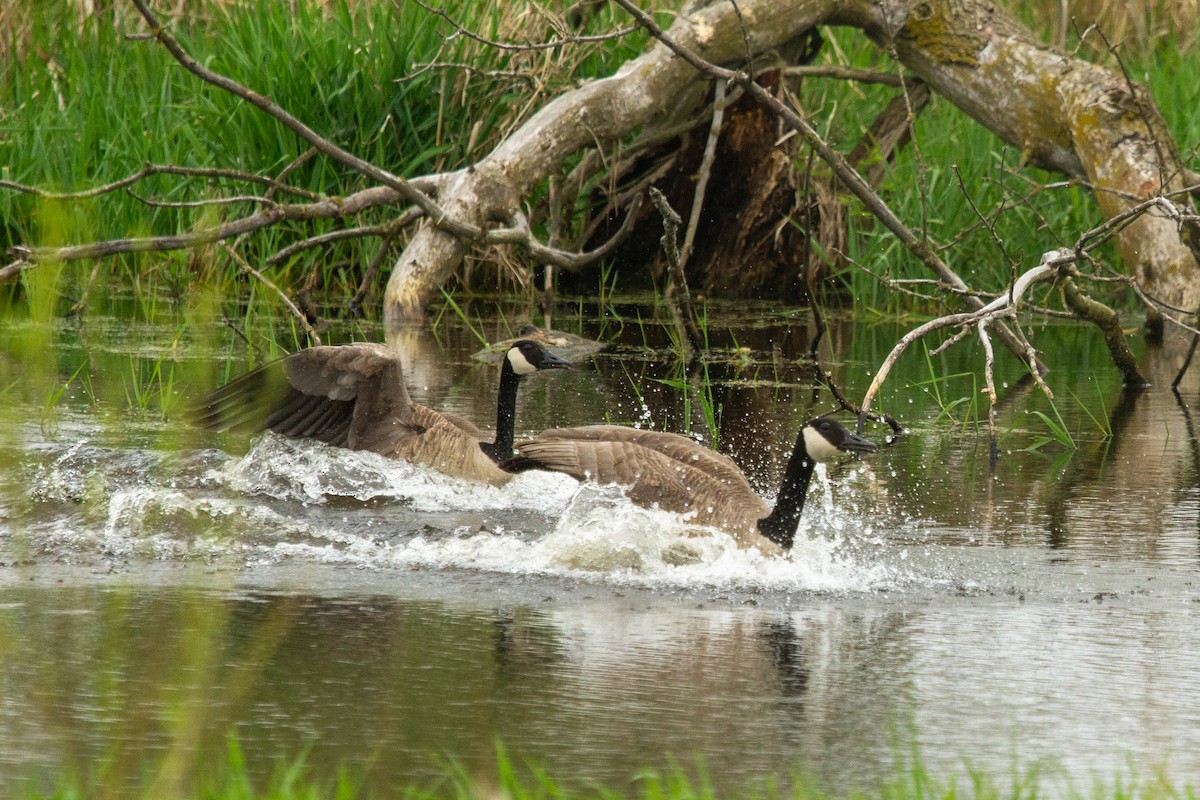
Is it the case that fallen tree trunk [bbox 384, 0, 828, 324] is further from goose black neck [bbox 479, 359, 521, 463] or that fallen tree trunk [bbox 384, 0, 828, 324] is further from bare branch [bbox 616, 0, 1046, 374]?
goose black neck [bbox 479, 359, 521, 463]

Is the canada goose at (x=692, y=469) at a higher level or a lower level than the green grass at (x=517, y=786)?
higher

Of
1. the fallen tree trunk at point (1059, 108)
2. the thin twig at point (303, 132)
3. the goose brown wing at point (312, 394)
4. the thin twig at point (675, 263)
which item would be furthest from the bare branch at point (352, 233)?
the fallen tree trunk at point (1059, 108)

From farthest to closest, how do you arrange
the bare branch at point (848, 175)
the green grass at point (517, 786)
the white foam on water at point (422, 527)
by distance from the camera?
the bare branch at point (848, 175) < the white foam on water at point (422, 527) < the green grass at point (517, 786)

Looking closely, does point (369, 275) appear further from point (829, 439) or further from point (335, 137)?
point (829, 439)

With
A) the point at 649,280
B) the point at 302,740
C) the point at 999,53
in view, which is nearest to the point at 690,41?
the point at 999,53

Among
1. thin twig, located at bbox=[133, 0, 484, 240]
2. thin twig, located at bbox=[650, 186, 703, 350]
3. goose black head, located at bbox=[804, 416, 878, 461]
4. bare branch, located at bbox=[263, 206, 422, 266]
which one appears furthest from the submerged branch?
bare branch, located at bbox=[263, 206, 422, 266]

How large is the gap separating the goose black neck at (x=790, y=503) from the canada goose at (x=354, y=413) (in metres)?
1.48

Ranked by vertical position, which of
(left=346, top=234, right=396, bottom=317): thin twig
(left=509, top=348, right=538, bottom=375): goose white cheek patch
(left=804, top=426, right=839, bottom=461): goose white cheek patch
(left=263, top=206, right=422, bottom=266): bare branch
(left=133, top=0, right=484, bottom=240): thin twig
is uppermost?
(left=133, top=0, right=484, bottom=240): thin twig

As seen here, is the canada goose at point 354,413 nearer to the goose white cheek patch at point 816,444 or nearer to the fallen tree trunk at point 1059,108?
the goose white cheek patch at point 816,444

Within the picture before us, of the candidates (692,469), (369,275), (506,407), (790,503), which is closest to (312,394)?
(506,407)

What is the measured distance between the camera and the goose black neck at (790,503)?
6.12 m

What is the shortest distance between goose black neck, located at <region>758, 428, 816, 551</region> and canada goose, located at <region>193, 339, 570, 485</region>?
1.48 metres

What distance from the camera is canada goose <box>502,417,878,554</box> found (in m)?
6.14

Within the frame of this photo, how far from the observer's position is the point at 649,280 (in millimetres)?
13414
